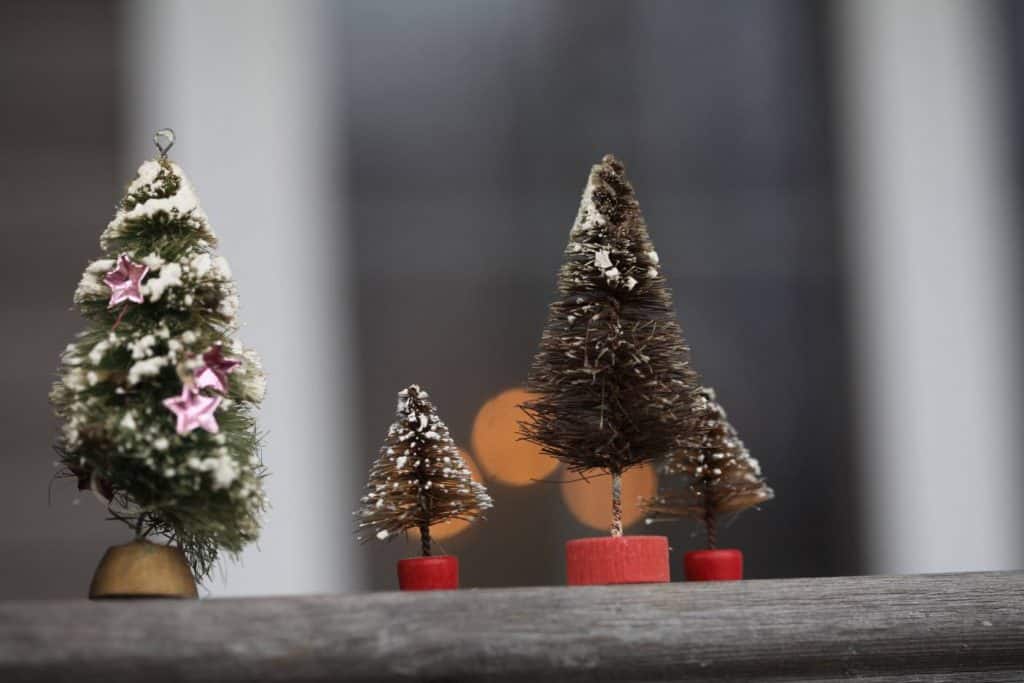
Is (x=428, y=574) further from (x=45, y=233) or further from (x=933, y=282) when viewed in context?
(x=933, y=282)

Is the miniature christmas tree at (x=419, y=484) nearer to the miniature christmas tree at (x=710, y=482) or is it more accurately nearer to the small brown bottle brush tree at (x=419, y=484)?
the small brown bottle brush tree at (x=419, y=484)

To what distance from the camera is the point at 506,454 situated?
73.8 inches

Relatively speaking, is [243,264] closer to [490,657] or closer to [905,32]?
[490,657]

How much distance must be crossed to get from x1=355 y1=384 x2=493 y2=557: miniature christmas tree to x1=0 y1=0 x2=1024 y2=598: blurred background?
0.56 meters

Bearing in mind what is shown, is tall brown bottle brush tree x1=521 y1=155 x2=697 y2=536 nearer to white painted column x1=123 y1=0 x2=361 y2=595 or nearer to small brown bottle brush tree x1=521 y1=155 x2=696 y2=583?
small brown bottle brush tree x1=521 y1=155 x2=696 y2=583

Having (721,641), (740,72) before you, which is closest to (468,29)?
(740,72)

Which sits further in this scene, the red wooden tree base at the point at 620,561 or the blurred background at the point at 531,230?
the blurred background at the point at 531,230

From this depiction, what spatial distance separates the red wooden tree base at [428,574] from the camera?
1244mm

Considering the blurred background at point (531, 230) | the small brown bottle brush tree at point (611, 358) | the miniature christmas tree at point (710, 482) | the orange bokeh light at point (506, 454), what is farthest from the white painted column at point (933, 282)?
the small brown bottle brush tree at point (611, 358)

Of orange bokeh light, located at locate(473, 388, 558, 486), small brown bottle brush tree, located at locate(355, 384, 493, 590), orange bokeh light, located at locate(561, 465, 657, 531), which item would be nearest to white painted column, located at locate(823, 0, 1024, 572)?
orange bokeh light, located at locate(561, 465, 657, 531)

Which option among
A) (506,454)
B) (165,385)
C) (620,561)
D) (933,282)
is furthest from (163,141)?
(933,282)

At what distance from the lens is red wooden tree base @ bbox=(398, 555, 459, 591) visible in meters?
1.24

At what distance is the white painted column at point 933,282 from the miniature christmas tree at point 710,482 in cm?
74

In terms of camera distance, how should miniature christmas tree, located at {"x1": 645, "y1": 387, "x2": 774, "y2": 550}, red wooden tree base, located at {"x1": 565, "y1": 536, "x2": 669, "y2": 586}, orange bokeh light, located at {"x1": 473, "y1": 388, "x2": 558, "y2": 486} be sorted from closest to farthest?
red wooden tree base, located at {"x1": 565, "y1": 536, "x2": 669, "y2": 586} → miniature christmas tree, located at {"x1": 645, "y1": 387, "x2": 774, "y2": 550} → orange bokeh light, located at {"x1": 473, "y1": 388, "x2": 558, "y2": 486}
